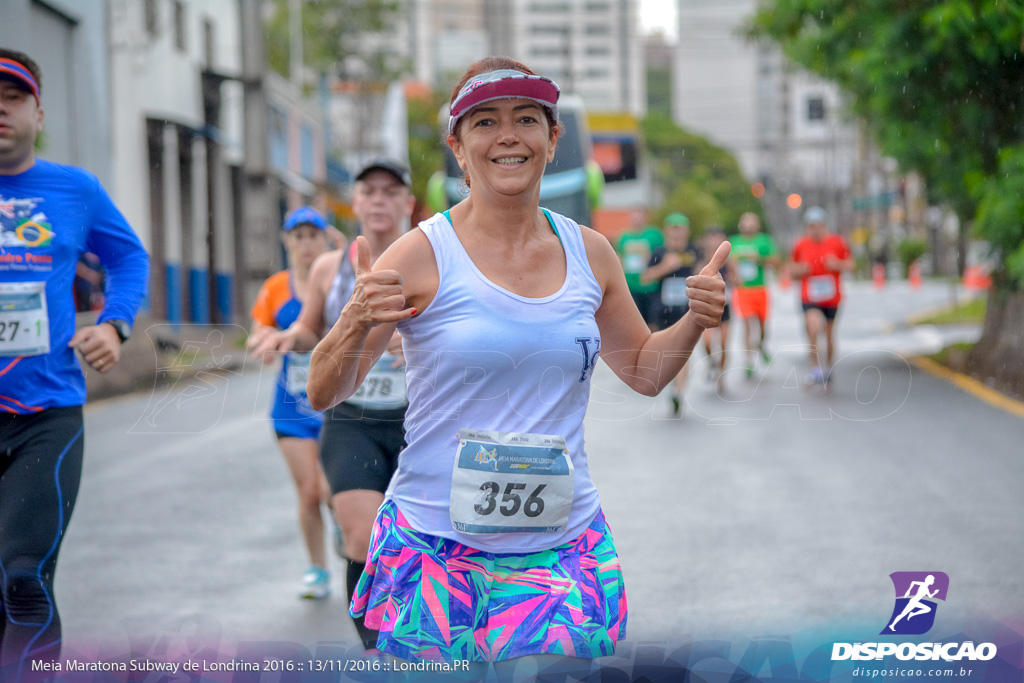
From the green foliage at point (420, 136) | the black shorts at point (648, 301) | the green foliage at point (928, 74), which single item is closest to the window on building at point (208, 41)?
the green foliage at point (928, 74)

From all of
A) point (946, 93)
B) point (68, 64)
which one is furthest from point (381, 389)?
point (946, 93)

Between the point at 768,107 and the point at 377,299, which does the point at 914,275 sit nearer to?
the point at 768,107

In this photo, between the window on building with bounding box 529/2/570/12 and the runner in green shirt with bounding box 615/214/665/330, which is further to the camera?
the window on building with bounding box 529/2/570/12

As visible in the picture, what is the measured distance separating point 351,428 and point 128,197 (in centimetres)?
215

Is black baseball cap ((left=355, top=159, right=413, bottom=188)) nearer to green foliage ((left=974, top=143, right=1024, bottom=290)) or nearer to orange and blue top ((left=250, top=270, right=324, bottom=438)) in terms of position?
orange and blue top ((left=250, top=270, right=324, bottom=438))

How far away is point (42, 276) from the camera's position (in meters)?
3.25

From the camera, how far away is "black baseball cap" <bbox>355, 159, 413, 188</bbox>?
4.43m

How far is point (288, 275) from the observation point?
567cm

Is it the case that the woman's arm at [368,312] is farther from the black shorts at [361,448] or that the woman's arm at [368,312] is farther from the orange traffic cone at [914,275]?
the orange traffic cone at [914,275]

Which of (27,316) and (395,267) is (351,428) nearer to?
(27,316)

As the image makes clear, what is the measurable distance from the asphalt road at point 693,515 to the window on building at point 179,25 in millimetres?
4328

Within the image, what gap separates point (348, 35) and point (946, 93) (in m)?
34.8

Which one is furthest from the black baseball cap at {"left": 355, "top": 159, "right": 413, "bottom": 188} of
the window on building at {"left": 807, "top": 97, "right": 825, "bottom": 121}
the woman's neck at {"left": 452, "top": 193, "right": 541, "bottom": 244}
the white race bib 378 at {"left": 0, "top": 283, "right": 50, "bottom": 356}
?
the window on building at {"left": 807, "top": 97, "right": 825, "bottom": 121}

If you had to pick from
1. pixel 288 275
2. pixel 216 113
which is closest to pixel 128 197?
pixel 288 275
